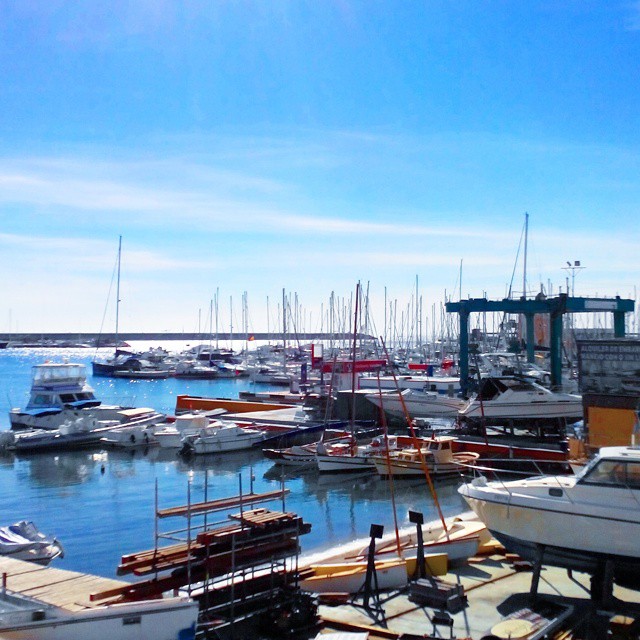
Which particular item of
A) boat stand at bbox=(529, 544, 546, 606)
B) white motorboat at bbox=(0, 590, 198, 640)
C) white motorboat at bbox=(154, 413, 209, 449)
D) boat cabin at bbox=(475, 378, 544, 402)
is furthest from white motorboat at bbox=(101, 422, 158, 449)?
white motorboat at bbox=(0, 590, 198, 640)

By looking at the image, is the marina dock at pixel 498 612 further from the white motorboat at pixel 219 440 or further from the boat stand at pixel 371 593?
the white motorboat at pixel 219 440

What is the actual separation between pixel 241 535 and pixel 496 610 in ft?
14.8

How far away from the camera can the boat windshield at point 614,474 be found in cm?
1280

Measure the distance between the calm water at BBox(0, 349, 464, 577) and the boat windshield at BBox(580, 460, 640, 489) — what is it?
24.4 ft

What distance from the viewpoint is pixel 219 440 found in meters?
38.6

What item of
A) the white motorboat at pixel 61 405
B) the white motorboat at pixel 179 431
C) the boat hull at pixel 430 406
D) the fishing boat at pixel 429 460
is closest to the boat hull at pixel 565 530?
the fishing boat at pixel 429 460

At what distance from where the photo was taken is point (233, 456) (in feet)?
125

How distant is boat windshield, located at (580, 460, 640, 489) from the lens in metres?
12.8

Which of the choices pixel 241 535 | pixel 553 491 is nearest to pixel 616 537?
pixel 553 491

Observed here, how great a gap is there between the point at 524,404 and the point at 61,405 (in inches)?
1015

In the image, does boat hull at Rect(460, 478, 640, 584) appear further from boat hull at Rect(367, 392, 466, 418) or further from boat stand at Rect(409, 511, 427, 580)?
boat hull at Rect(367, 392, 466, 418)

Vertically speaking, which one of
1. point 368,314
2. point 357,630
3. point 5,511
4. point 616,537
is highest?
point 368,314

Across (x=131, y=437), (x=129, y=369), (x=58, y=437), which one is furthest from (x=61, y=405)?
(x=129, y=369)

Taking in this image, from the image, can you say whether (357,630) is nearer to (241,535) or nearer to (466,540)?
(241,535)
